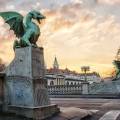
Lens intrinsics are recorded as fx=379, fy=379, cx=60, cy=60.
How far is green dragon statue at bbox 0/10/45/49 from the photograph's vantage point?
14.8 metres

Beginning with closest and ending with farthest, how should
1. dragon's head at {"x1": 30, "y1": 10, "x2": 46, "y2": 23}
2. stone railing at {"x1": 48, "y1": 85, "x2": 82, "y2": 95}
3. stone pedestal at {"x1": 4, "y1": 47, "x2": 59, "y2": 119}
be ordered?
stone pedestal at {"x1": 4, "y1": 47, "x2": 59, "y2": 119} < dragon's head at {"x1": 30, "y1": 10, "x2": 46, "y2": 23} < stone railing at {"x1": 48, "y1": 85, "x2": 82, "y2": 95}

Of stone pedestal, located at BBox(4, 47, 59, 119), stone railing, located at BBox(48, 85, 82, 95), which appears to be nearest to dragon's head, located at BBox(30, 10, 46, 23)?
stone pedestal, located at BBox(4, 47, 59, 119)

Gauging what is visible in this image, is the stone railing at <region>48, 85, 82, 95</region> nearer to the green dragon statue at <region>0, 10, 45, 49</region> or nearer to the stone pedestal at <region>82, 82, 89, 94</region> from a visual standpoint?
the stone pedestal at <region>82, 82, 89, 94</region>

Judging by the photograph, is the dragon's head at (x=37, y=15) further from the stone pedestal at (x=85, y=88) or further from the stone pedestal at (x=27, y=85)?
the stone pedestal at (x=85, y=88)

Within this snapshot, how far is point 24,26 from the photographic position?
15.3m

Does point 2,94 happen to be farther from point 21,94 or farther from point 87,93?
point 87,93

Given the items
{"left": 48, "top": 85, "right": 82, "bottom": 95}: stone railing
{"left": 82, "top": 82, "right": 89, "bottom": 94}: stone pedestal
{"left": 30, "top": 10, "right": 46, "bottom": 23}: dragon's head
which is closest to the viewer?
{"left": 30, "top": 10, "right": 46, "bottom": 23}: dragon's head

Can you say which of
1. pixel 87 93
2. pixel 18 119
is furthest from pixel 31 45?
pixel 87 93

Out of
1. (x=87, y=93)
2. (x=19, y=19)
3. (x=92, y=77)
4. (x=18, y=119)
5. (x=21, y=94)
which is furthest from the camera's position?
(x=92, y=77)

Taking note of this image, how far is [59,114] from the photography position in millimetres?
15250

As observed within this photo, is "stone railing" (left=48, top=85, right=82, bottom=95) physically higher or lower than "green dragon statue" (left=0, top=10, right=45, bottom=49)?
lower

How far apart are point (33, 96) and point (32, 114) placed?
82cm

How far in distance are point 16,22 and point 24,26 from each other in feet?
1.39

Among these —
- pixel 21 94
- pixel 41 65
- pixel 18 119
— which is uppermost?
pixel 41 65
